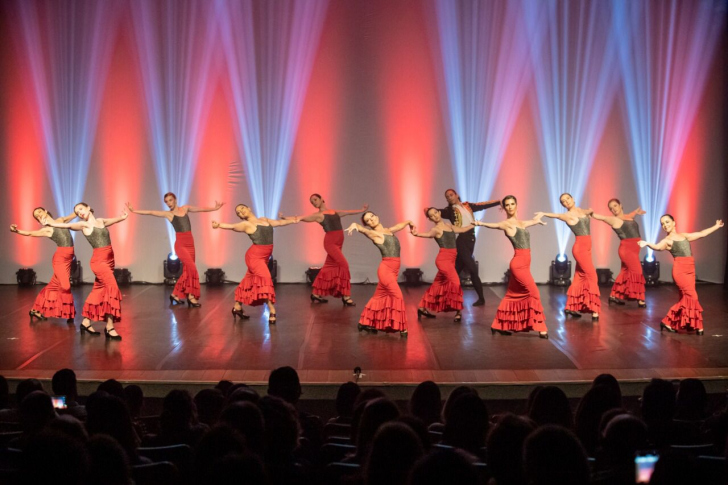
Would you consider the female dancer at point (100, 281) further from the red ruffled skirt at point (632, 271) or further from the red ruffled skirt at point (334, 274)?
the red ruffled skirt at point (632, 271)

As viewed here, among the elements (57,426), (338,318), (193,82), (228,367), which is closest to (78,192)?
(193,82)

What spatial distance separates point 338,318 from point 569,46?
18.8 feet

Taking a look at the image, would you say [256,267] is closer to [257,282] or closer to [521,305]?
[257,282]

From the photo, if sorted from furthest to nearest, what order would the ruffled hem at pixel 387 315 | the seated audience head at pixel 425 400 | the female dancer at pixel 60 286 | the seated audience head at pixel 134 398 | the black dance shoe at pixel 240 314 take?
the black dance shoe at pixel 240 314, the female dancer at pixel 60 286, the ruffled hem at pixel 387 315, the seated audience head at pixel 134 398, the seated audience head at pixel 425 400

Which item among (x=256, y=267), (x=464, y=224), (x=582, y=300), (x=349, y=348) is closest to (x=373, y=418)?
(x=349, y=348)

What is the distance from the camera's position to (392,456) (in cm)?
255

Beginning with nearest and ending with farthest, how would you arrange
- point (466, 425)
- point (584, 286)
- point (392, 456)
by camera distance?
point (392, 456)
point (466, 425)
point (584, 286)

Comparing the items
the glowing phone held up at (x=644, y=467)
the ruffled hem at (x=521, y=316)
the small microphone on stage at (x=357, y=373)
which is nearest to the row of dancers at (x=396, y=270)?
the ruffled hem at (x=521, y=316)

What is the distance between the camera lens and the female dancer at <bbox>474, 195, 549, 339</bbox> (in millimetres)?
7840

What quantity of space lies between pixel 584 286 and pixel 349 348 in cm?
302

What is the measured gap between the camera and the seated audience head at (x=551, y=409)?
147 inches

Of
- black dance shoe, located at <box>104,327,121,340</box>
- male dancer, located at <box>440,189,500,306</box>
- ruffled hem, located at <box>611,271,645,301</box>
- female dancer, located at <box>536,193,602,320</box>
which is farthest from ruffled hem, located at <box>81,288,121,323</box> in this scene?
ruffled hem, located at <box>611,271,645,301</box>

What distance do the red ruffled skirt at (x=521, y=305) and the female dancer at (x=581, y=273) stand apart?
3.30ft

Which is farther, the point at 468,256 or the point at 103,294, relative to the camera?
the point at 468,256
